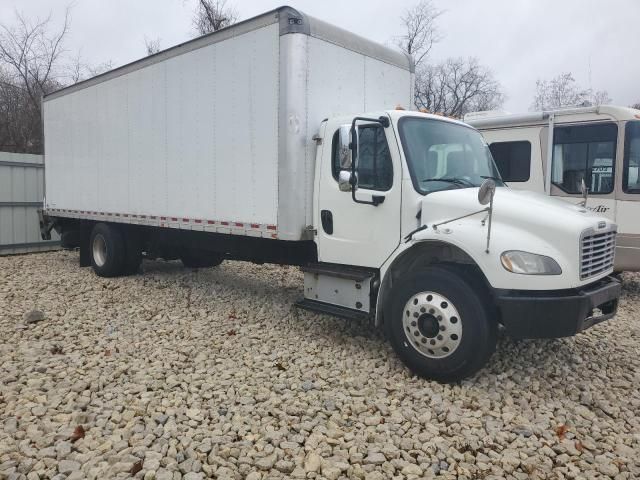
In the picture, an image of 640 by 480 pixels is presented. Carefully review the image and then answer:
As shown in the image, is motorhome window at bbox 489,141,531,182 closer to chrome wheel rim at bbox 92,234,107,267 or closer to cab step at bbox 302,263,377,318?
cab step at bbox 302,263,377,318

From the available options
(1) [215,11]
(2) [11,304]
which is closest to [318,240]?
(2) [11,304]

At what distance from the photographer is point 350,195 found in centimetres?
514

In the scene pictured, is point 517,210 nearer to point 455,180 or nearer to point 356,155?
point 455,180

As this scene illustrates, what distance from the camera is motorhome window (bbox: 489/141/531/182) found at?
8.77m

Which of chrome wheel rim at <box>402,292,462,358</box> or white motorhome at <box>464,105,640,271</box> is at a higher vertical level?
white motorhome at <box>464,105,640,271</box>

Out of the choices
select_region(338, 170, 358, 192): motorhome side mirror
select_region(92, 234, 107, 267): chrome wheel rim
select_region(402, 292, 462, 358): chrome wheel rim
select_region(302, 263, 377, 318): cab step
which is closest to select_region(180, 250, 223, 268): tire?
select_region(92, 234, 107, 267): chrome wheel rim

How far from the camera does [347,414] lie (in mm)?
3832

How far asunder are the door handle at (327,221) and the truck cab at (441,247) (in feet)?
0.04

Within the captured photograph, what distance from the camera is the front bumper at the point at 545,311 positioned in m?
3.89

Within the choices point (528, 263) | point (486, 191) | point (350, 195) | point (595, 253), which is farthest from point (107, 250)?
point (595, 253)

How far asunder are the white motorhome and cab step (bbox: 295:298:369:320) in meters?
5.03

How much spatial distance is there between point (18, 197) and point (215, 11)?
16.5m

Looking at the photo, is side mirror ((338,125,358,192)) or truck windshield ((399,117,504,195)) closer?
truck windshield ((399,117,504,195))

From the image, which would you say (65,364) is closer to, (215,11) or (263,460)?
(263,460)
